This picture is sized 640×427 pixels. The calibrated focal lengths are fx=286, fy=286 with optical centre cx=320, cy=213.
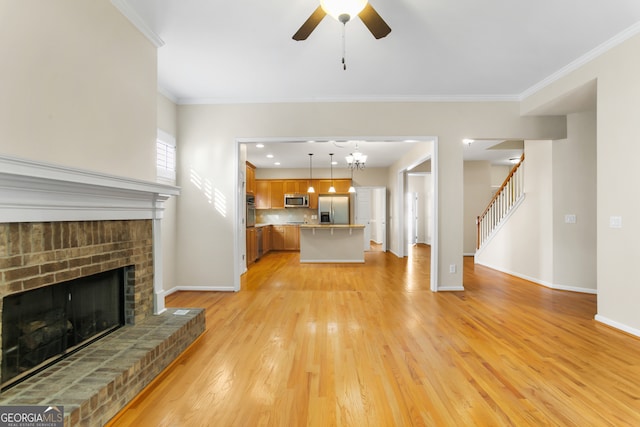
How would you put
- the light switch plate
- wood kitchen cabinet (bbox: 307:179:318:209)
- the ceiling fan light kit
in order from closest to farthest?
the ceiling fan light kit < the light switch plate < wood kitchen cabinet (bbox: 307:179:318:209)

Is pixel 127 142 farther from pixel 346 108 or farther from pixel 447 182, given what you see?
pixel 447 182

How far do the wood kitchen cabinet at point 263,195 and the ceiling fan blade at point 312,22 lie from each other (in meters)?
7.09

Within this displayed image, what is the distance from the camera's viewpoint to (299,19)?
2.59 m

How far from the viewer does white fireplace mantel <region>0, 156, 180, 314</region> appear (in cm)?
141

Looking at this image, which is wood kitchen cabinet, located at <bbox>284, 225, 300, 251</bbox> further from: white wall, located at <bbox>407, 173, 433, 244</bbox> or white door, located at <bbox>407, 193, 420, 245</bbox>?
white wall, located at <bbox>407, 173, 433, 244</bbox>

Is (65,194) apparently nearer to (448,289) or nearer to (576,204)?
(448,289)

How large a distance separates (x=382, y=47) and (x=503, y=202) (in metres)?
4.60

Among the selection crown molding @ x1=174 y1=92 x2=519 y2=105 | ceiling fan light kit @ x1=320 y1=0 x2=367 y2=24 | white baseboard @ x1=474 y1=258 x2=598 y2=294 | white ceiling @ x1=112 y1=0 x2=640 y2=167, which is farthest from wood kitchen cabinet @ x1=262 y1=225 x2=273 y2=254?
ceiling fan light kit @ x1=320 y1=0 x2=367 y2=24

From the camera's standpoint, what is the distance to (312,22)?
212 centimetres

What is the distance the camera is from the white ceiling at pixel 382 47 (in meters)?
2.46

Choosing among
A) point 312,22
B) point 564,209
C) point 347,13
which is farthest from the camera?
point 564,209

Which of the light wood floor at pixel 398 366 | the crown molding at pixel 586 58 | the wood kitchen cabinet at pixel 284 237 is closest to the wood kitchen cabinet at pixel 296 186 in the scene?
the wood kitchen cabinet at pixel 284 237

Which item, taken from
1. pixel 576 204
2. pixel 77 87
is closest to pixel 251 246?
pixel 77 87

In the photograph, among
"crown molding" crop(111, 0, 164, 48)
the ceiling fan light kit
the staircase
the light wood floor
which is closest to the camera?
the light wood floor
